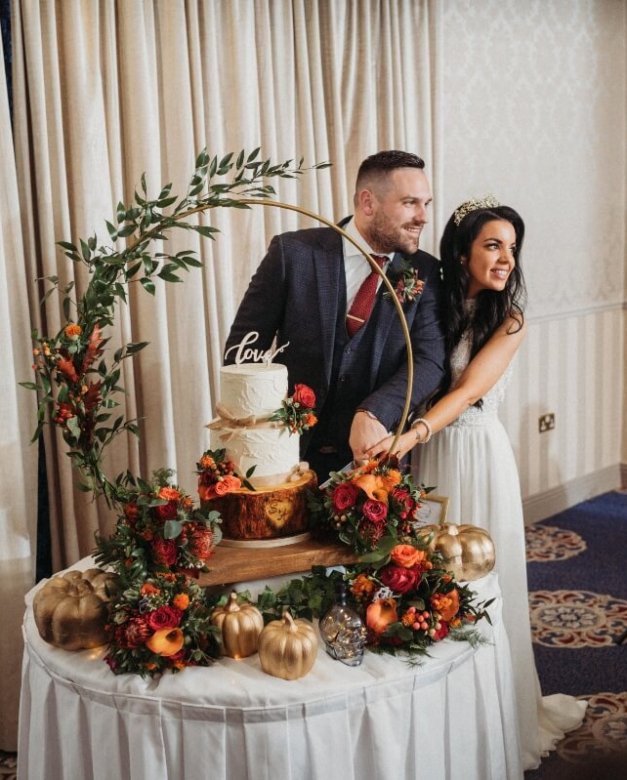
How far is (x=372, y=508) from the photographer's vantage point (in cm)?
225

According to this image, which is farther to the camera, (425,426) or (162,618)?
(425,426)

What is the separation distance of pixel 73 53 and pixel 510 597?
90.7 inches

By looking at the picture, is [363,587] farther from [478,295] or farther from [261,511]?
[478,295]

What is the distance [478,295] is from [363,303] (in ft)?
1.43

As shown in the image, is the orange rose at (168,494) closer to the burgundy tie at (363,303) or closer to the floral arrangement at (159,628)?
the floral arrangement at (159,628)

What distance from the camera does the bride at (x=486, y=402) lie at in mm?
3090

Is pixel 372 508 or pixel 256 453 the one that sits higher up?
pixel 256 453

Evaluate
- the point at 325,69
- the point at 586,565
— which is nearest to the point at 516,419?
the point at 586,565

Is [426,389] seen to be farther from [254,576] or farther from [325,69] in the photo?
[325,69]

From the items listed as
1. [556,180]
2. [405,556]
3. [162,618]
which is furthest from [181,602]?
[556,180]

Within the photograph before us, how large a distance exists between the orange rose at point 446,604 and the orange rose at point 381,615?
3.6 inches

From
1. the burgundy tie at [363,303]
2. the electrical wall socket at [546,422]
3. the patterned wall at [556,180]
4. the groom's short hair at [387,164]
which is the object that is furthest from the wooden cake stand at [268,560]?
the electrical wall socket at [546,422]

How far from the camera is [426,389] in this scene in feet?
9.83

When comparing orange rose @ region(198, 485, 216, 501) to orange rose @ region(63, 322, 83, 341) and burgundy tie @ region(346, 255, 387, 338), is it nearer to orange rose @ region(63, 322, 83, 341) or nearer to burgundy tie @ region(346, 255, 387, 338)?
orange rose @ region(63, 322, 83, 341)
